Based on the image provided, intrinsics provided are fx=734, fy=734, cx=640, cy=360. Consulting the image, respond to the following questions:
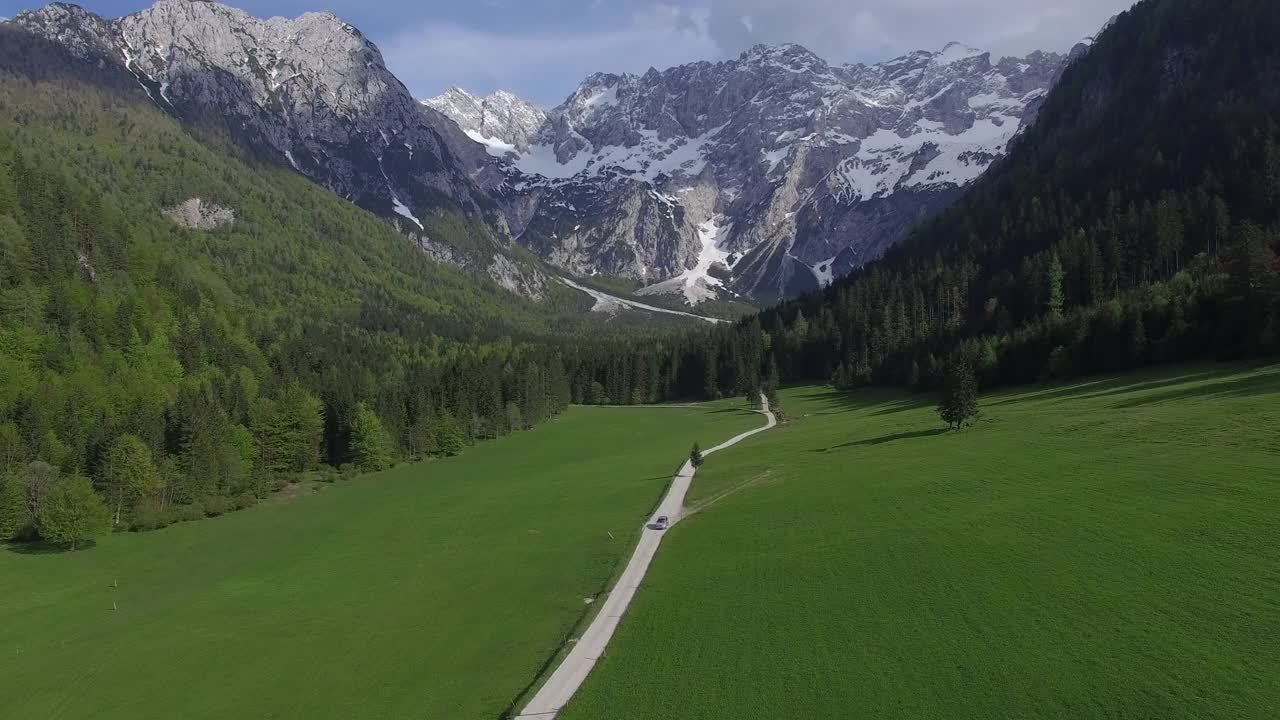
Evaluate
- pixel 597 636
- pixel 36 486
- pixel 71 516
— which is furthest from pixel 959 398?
pixel 36 486

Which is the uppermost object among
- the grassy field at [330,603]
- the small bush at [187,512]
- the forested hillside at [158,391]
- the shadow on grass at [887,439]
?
the forested hillside at [158,391]

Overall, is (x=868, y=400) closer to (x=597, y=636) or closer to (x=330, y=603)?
(x=330, y=603)

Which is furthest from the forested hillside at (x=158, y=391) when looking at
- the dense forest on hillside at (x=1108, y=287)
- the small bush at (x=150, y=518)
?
the dense forest on hillside at (x=1108, y=287)

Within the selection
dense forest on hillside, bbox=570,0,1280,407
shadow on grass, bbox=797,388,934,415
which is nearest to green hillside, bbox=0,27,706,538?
shadow on grass, bbox=797,388,934,415

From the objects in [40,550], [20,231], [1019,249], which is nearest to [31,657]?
[40,550]

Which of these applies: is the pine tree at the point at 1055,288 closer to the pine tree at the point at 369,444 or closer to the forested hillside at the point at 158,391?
the forested hillside at the point at 158,391

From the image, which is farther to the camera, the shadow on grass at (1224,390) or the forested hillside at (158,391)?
the forested hillside at (158,391)
